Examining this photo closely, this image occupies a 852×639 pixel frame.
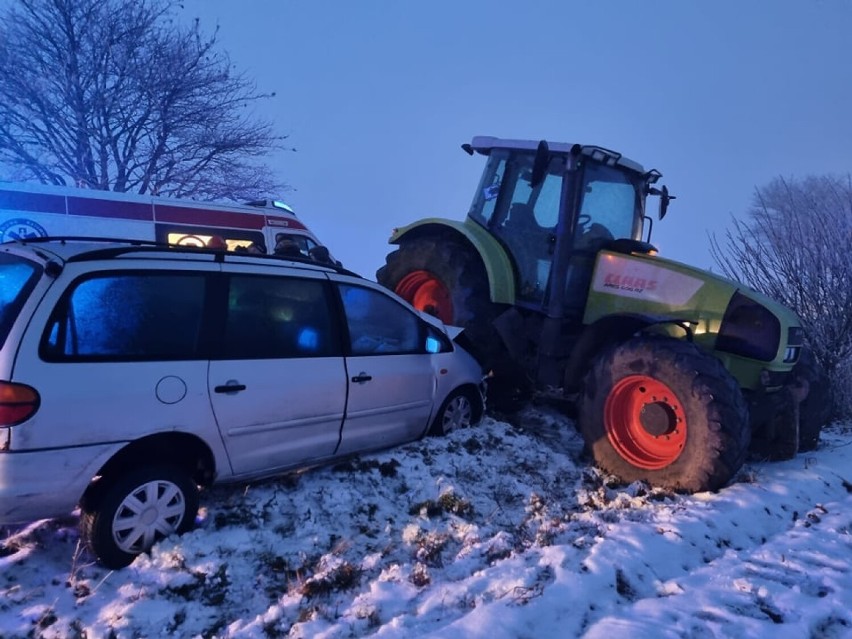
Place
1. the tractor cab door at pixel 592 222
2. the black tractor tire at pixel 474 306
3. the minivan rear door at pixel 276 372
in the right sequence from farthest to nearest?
the black tractor tire at pixel 474 306
the tractor cab door at pixel 592 222
the minivan rear door at pixel 276 372

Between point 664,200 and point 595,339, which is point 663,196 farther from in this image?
point 595,339

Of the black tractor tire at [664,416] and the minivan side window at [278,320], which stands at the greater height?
the minivan side window at [278,320]

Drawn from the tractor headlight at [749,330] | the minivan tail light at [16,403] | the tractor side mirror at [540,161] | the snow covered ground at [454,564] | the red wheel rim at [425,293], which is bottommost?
the snow covered ground at [454,564]

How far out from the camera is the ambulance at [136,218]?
9844mm

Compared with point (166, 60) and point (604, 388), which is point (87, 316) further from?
point (166, 60)

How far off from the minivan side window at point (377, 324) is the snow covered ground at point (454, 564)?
84 cm

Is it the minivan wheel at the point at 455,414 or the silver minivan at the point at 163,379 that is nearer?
the silver minivan at the point at 163,379

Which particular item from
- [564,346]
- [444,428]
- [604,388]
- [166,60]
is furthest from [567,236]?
[166,60]

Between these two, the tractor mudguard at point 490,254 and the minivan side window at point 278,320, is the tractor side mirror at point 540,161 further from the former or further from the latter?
the minivan side window at point 278,320

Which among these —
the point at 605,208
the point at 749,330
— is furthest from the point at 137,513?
the point at 605,208

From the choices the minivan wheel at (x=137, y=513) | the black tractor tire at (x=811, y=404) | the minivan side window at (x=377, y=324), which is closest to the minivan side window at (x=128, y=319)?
the minivan wheel at (x=137, y=513)

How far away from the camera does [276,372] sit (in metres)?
3.79

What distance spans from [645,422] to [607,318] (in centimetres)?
94

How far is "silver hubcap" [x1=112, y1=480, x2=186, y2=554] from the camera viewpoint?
3.11m
